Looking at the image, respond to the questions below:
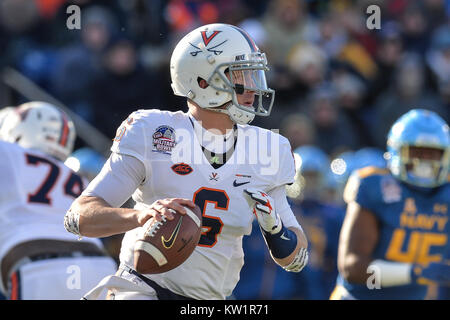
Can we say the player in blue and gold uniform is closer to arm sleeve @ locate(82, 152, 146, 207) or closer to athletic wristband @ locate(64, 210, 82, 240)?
arm sleeve @ locate(82, 152, 146, 207)

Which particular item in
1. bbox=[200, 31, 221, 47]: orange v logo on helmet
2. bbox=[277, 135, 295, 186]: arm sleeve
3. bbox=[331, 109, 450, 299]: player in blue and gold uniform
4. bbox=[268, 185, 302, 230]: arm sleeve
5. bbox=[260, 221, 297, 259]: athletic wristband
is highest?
bbox=[200, 31, 221, 47]: orange v logo on helmet

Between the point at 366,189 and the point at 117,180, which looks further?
the point at 366,189

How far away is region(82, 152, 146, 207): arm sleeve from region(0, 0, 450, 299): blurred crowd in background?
182 inches

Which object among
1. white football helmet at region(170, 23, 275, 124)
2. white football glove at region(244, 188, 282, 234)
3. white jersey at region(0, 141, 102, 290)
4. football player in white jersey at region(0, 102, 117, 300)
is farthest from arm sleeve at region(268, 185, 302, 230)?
white jersey at region(0, 141, 102, 290)

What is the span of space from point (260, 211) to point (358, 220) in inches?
69.9

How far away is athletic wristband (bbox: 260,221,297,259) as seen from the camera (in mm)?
3951

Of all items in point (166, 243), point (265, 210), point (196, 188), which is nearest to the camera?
point (166, 243)

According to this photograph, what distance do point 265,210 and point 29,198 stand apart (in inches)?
71.1

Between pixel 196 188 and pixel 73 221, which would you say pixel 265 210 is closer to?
pixel 196 188

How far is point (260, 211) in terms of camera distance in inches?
151

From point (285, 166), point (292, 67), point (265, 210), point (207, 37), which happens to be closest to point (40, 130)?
point (207, 37)

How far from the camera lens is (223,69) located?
13.6 ft
